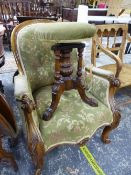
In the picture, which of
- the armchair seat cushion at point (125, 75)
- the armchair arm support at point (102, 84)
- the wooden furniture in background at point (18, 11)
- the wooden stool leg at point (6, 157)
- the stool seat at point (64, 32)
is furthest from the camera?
the wooden furniture in background at point (18, 11)

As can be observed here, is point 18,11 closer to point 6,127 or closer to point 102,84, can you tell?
point 102,84

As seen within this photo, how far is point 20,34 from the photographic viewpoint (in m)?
1.28

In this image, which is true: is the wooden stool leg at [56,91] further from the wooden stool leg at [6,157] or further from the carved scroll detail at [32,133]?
the wooden stool leg at [6,157]

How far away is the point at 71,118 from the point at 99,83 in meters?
0.42

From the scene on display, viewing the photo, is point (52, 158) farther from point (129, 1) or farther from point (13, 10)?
point (13, 10)

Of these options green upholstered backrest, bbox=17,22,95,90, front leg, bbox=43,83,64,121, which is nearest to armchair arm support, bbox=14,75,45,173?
front leg, bbox=43,83,64,121

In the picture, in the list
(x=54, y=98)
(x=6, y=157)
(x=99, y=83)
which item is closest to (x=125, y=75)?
(x=99, y=83)

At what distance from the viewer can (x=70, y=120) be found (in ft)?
3.78

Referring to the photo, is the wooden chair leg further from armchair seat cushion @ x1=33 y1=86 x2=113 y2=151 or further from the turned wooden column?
the turned wooden column

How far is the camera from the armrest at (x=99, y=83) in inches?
53.3

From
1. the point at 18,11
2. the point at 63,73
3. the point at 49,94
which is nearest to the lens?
the point at 63,73

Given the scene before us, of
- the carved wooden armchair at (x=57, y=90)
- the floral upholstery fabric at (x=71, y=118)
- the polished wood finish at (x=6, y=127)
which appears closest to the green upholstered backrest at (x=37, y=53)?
the carved wooden armchair at (x=57, y=90)

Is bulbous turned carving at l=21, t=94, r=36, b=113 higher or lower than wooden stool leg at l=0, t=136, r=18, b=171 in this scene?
higher

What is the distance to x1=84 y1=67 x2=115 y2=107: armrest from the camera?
1354 millimetres
